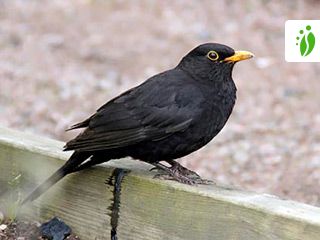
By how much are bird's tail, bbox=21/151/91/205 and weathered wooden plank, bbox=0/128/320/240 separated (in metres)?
0.08

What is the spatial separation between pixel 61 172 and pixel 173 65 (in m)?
4.28

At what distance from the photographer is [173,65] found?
816 centimetres

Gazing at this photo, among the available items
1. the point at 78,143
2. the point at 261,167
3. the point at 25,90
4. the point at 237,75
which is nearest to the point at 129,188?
the point at 78,143

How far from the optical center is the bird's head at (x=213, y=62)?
13.4ft

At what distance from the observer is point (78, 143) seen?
3.96 metres

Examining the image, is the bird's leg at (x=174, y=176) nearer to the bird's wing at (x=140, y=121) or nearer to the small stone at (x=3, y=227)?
the bird's wing at (x=140, y=121)

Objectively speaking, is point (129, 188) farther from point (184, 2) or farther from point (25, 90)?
point (184, 2)

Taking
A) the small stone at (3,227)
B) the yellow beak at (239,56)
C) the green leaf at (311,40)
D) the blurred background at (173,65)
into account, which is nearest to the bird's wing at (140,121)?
the yellow beak at (239,56)

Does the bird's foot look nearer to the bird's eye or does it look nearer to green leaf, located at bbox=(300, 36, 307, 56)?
the bird's eye

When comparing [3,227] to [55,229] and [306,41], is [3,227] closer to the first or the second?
[55,229]

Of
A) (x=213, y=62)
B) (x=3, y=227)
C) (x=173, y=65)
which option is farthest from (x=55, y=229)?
(x=173, y=65)

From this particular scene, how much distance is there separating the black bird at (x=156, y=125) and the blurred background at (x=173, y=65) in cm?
160

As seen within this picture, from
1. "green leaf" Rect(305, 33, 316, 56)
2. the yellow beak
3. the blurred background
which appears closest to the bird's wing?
the yellow beak

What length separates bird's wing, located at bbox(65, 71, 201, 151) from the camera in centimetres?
392
